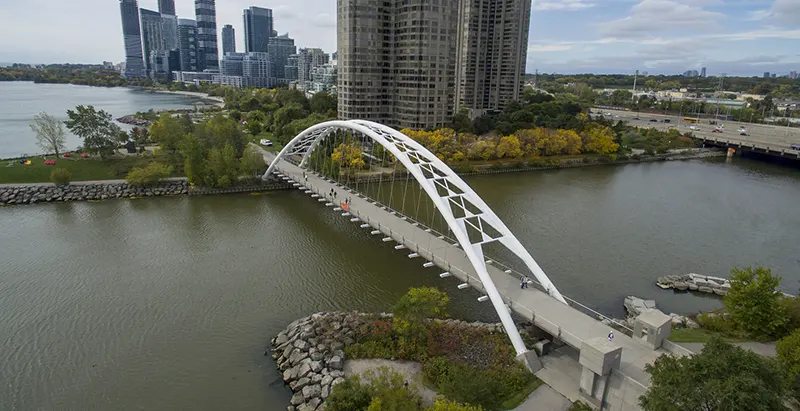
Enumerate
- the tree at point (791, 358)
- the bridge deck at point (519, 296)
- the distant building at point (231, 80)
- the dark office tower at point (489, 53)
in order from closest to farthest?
1. the tree at point (791, 358)
2. the bridge deck at point (519, 296)
3. the dark office tower at point (489, 53)
4. the distant building at point (231, 80)

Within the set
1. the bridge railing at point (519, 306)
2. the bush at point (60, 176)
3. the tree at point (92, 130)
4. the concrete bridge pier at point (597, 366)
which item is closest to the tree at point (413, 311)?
the bridge railing at point (519, 306)

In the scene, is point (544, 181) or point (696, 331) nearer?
point (696, 331)

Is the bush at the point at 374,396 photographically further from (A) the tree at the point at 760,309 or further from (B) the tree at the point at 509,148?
(B) the tree at the point at 509,148

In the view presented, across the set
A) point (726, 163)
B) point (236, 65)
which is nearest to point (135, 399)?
point (726, 163)

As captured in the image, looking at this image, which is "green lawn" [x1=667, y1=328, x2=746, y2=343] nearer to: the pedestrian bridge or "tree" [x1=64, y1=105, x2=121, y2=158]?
the pedestrian bridge

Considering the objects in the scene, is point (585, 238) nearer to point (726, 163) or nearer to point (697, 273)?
point (697, 273)

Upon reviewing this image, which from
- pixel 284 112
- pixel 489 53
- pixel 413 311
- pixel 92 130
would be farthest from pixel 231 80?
pixel 413 311
